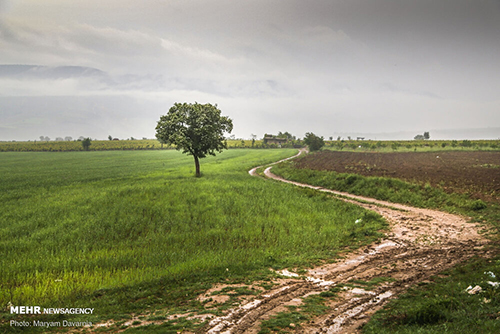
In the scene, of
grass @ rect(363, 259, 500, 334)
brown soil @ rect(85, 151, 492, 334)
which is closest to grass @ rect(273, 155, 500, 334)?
grass @ rect(363, 259, 500, 334)

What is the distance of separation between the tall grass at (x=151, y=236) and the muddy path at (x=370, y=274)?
1.37 m

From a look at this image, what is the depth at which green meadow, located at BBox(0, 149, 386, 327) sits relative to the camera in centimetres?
842

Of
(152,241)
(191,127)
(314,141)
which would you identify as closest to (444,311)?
(152,241)

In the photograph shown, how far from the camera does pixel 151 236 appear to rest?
13906 millimetres

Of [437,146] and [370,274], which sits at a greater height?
[437,146]

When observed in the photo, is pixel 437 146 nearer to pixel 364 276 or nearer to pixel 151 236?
pixel 364 276

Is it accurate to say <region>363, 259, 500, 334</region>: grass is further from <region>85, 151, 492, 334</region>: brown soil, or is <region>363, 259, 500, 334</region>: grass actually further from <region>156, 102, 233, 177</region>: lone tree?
<region>156, 102, 233, 177</region>: lone tree

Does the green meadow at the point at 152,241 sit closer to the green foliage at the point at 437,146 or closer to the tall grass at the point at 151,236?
the tall grass at the point at 151,236

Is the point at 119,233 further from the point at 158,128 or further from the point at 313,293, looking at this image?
the point at 158,128

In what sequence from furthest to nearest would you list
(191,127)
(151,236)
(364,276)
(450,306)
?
1. (191,127)
2. (151,236)
3. (364,276)
4. (450,306)

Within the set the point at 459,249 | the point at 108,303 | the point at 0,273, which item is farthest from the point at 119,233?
the point at 459,249

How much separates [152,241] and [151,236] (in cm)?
65

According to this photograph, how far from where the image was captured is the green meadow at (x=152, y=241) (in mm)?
8422

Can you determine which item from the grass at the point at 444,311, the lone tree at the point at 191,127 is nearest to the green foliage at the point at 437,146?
the lone tree at the point at 191,127
